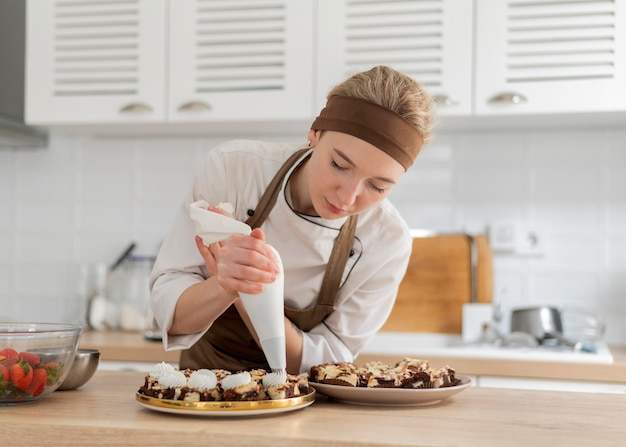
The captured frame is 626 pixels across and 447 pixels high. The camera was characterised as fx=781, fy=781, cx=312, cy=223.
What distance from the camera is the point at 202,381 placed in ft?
3.57

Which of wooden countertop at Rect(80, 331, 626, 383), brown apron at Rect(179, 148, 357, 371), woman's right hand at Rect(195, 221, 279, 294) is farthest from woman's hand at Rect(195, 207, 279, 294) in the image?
wooden countertop at Rect(80, 331, 626, 383)

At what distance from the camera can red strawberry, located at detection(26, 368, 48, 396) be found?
3.84 ft

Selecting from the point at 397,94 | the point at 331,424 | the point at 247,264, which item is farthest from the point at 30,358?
the point at 397,94

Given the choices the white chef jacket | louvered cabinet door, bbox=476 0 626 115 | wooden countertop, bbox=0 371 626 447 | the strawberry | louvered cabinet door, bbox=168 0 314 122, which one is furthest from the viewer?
louvered cabinet door, bbox=168 0 314 122

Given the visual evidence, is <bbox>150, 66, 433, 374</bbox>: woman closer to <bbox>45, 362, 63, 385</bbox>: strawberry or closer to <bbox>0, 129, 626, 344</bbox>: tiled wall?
<bbox>45, 362, 63, 385</bbox>: strawberry

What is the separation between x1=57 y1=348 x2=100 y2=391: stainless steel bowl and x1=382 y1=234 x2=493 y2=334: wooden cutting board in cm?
162

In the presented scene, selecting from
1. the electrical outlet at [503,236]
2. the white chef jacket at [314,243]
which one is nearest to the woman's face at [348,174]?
the white chef jacket at [314,243]

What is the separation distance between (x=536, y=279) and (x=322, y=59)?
1.11 meters

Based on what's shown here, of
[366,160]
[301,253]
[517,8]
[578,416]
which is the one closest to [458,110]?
[517,8]

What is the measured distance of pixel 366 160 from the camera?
1.31 metres

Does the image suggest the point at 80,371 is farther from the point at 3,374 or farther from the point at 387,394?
the point at 387,394

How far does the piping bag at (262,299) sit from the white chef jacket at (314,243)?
1.34 ft

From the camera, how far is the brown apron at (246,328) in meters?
1.64

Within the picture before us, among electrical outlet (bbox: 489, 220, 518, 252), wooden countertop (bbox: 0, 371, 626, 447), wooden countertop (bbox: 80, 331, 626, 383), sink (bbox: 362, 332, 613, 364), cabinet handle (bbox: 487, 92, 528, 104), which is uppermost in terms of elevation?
cabinet handle (bbox: 487, 92, 528, 104)
